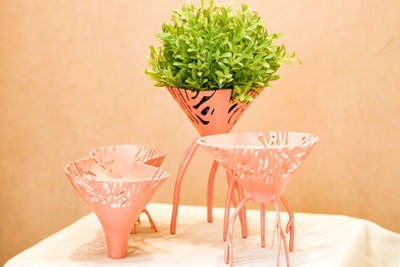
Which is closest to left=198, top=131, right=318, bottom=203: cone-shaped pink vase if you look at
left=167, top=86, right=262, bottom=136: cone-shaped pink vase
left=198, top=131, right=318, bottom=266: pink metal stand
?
left=198, top=131, right=318, bottom=266: pink metal stand

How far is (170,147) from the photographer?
162 centimetres

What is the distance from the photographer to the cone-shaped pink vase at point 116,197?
849mm

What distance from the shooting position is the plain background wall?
141 cm

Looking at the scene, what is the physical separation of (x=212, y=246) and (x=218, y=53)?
392 millimetres

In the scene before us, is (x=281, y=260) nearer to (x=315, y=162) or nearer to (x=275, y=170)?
(x=275, y=170)

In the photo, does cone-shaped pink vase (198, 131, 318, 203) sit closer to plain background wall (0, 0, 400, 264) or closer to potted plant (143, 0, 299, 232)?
potted plant (143, 0, 299, 232)

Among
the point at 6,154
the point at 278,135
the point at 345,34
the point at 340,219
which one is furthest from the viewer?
the point at 6,154

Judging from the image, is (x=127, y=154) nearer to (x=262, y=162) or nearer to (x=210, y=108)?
(x=210, y=108)

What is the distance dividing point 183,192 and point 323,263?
2.67ft

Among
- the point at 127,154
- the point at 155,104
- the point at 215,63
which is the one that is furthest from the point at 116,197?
the point at 155,104

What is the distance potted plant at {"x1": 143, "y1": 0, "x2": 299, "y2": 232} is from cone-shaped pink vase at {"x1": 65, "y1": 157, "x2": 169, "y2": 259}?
0.58 feet

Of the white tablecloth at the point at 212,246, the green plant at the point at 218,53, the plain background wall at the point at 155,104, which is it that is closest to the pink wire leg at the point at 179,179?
Answer: the white tablecloth at the point at 212,246

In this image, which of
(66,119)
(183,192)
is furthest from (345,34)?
(66,119)

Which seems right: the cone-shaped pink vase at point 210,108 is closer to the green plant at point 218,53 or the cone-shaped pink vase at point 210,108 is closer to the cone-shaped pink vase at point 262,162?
the green plant at point 218,53
